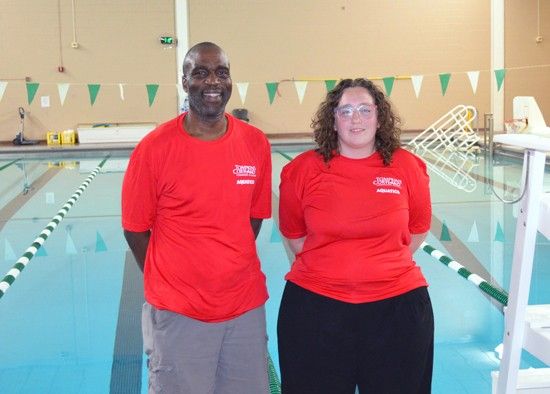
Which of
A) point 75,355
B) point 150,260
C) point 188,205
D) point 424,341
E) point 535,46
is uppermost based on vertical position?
point 535,46

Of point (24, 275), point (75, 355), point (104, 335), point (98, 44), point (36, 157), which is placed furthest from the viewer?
point (98, 44)

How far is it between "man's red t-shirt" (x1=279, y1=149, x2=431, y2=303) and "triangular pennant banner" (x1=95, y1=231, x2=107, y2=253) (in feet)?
15.2

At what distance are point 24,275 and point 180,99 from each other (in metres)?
10.9

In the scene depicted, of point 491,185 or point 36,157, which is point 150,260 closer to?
point 491,185

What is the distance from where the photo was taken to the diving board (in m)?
1.65

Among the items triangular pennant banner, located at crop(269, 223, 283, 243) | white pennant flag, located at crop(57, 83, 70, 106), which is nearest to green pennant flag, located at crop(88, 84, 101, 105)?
white pennant flag, located at crop(57, 83, 70, 106)

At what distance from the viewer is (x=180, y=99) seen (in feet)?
53.6

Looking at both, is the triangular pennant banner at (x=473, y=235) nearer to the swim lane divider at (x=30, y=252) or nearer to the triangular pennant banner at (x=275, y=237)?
the triangular pennant banner at (x=275, y=237)

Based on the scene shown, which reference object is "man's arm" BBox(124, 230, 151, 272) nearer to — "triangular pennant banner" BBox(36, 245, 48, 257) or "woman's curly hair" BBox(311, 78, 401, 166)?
"woman's curly hair" BBox(311, 78, 401, 166)

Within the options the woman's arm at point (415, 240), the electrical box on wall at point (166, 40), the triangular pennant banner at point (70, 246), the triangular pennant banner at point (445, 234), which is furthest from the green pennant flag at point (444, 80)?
the woman's arm at point (415, 240)

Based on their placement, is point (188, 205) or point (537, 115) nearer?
point (188, 205)

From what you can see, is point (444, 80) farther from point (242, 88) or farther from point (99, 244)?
point (99, 244)

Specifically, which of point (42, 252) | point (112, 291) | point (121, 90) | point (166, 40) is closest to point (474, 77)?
point (166, 40)

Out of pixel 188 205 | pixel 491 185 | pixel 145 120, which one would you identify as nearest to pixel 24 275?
pixel 188 205
